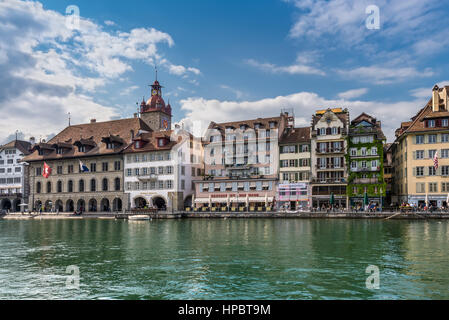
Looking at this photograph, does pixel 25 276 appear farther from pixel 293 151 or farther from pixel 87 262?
pixel 293 151

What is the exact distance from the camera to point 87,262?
2388 centimetres

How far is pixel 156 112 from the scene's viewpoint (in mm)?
107625

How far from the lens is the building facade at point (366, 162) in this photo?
67.3m

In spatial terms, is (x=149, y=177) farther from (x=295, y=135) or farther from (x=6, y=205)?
(x=6, y=205)

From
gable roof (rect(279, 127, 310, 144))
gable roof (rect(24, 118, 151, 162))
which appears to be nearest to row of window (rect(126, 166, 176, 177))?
gable roof (rect(24, 118, 151, 162))

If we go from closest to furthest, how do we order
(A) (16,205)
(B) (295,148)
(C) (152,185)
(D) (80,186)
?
(B) (295,148), (C) (152,185), (D) (80,186), (A) (16,205)

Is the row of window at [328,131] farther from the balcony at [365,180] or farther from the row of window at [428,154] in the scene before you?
the row of window at [428,154]

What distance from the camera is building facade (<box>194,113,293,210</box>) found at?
240 feet

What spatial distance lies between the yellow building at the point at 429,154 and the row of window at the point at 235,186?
22.0 metres

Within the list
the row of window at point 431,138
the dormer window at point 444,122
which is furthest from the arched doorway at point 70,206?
the dormer window at point 444,122

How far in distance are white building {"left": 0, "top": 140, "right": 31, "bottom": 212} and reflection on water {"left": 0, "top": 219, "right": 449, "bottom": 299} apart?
71.5 m

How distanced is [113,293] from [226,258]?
8877 millimetres

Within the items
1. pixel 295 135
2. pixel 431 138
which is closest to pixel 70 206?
pixel 295 135

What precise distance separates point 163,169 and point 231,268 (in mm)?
57955
